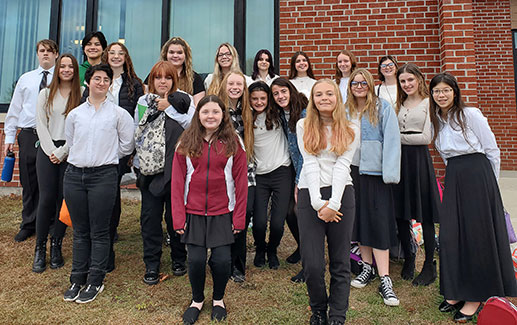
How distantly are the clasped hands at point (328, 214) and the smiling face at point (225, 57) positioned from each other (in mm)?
1994

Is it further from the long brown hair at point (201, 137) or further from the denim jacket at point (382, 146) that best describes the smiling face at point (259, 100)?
the denim jacket at point (382, 146)

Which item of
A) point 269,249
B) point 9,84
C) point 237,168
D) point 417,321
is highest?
point 9,84

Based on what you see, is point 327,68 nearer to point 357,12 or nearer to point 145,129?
point 357,12

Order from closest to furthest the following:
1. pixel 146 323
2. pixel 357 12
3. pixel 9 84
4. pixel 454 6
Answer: pixel 146 323 < pixel 454 6 < pixel 357 12 < pixel 9 84

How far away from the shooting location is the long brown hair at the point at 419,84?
3.12m

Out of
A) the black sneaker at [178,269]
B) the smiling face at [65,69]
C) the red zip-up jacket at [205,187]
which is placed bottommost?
the black sneaker at [178,269]

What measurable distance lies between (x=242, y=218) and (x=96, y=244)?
4.13ft

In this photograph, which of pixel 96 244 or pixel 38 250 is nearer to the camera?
pixel 96 244

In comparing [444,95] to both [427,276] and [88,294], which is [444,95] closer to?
[427,276]

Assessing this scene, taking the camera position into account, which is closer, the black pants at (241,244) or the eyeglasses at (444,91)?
the eyeglasses at (444,91)

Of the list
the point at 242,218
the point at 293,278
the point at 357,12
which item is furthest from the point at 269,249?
the point at 357,12

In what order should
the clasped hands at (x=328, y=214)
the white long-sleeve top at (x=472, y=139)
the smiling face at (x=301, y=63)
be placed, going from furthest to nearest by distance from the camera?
the smiling face at (x=301, y=63)
the white long-sleeve top at (x=472, y=139)
the clasped hands at (x=328, y=214)

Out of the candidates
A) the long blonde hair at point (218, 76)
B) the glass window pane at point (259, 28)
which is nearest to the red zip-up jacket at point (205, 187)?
the long blonde hair at point (218, 76)

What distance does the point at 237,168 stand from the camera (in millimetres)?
2617
